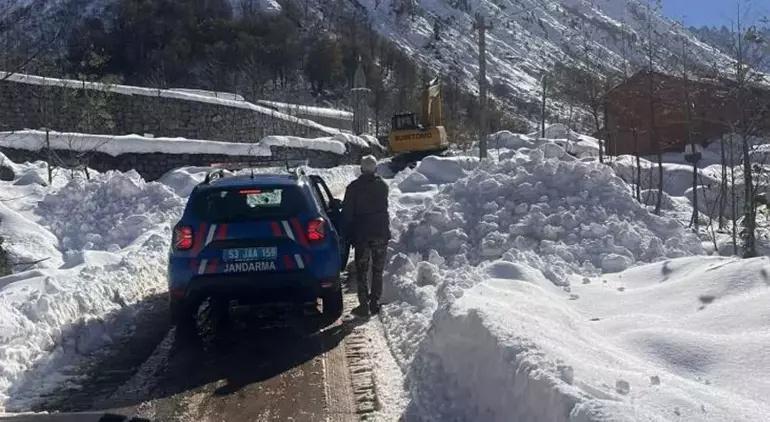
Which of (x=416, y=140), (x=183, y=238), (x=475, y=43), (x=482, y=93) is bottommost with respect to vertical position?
(x=183, y=238)

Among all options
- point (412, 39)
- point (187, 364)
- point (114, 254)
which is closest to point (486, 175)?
point (114, 254)

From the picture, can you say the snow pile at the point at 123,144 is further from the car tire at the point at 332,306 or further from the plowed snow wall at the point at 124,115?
the car tire at the point at 332,306

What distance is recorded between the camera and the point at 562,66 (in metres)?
28.3

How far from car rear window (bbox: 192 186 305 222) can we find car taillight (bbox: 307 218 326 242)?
21 cm

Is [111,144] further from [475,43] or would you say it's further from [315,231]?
[475,43]

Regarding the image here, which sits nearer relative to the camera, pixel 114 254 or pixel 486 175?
pixel 114 254

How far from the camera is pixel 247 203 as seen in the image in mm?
8070

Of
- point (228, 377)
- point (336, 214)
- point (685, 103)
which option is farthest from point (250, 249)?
point (685, 103)

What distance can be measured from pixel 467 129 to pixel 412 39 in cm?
10278

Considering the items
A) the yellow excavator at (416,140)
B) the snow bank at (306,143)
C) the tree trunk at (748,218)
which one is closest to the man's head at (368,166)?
the tree trunk at (748,218)

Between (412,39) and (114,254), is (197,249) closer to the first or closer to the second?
(114,254)

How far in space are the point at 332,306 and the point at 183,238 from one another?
176 centimetres

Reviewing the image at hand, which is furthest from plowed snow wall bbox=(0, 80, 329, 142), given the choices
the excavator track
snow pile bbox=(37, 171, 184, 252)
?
the excavator track

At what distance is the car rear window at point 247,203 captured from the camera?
7910mm
